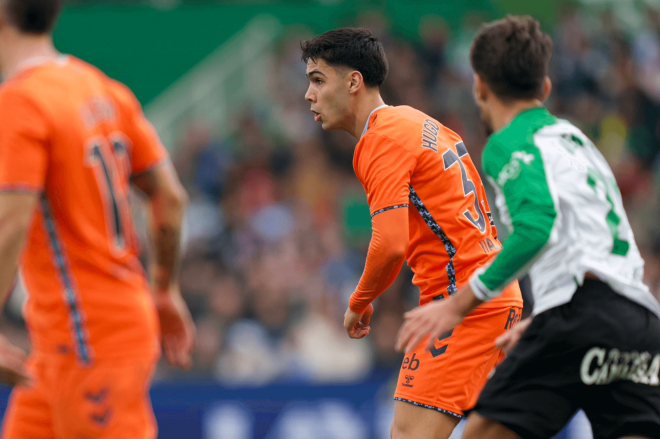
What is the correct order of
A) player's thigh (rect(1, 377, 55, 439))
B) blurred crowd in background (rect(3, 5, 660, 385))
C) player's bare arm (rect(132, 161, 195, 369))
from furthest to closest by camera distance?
blurred crowd in background (rect(3, 5, 660, 385)) < player's bare arm (rect(132, 161, 195, 369)) < player's thigh (rect(1, 377, 55, 439))

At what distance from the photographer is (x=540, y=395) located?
3523 millimetres

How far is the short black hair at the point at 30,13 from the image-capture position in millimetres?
3498

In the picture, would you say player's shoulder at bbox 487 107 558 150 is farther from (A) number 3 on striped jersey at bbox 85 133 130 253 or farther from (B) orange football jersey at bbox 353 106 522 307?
(A) number 3 on striped jersey at bbox 85 133 130 253

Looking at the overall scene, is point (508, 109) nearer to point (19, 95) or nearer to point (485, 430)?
point (485, 430)

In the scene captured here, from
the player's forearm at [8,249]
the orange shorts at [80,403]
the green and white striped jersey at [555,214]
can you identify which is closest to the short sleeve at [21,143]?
the player's forearm at [8,249]

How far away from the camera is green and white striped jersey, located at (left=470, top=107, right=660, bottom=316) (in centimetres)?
330

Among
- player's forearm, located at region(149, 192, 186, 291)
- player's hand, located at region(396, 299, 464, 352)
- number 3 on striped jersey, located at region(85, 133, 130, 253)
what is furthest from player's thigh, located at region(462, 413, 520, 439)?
number 3 on striped jersey, located at region(85, 133, 130, 253)

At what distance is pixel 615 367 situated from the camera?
136 inches

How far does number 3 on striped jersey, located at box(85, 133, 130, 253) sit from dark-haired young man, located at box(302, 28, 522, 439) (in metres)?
1.22

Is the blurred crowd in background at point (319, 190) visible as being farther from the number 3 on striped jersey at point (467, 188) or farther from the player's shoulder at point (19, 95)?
the player's shoulder at point (19, 95)

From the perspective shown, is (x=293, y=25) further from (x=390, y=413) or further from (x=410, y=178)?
(x=410, y=178)

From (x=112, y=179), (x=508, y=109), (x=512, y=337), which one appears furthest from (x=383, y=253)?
(x=112, y=179)

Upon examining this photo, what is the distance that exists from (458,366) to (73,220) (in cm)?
202

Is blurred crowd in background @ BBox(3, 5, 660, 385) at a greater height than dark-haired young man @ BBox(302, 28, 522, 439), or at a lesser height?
lesser
